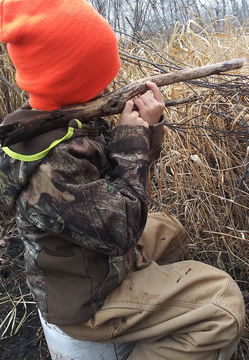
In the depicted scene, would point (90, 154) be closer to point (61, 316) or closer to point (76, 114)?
point (76, 114)

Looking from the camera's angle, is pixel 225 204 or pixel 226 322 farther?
pixel 225 204

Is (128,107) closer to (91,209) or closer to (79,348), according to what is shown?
(91,209)

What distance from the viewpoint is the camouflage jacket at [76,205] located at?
909 millimetres

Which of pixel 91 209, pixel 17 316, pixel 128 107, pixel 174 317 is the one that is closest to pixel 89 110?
pixel 128 107

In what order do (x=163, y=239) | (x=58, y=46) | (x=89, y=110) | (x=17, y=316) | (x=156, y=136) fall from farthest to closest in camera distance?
1. (x=17, y=316)
2. (x=163, y=239)
3. (x=156, y=136)
4. (x=89, y=110)
5. (x=58, y=46)

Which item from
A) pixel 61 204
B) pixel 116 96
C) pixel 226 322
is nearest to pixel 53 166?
pixel 61 204

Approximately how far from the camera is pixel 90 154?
984 millimetres

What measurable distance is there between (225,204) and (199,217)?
153mm

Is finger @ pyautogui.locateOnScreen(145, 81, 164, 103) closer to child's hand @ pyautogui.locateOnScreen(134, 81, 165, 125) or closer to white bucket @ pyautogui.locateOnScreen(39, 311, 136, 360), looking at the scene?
child's hand @ pyautogui.locateOnScreen(134, 81, 165, 125)

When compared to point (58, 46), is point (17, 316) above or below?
below

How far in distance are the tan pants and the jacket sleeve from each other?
23 cm

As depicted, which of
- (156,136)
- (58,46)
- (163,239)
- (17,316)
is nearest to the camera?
(58,46)

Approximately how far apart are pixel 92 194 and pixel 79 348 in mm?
629

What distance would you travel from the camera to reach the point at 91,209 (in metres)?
0.92
